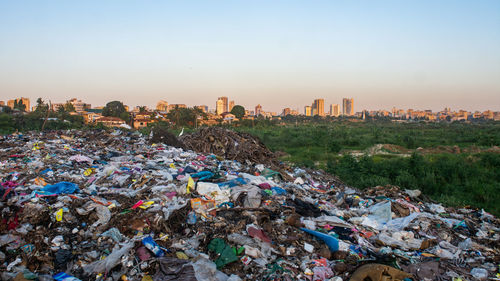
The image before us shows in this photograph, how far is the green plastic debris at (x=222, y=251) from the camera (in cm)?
290

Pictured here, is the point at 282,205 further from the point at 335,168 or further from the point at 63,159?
the point at 335,168

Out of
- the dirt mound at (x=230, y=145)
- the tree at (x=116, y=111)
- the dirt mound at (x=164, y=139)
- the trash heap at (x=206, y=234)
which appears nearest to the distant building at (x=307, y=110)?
the tree at (x=116, y=111)

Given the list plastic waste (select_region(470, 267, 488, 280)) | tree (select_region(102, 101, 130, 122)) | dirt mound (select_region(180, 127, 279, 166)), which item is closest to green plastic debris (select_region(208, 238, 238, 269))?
plastic waste (select_region(470, 267, 488, 280))

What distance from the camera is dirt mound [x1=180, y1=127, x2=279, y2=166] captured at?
861cm

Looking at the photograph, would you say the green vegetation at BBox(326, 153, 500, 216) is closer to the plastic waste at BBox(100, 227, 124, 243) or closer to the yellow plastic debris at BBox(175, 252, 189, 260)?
the yellow plastic debris at BBox(175, 252, 189, 260)

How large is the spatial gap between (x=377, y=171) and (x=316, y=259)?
7581 millimetres

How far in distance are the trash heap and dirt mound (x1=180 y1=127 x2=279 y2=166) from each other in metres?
3.33

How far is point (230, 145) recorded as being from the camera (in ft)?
29.6

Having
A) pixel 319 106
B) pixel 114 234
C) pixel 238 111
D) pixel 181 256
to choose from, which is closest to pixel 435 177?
pixel 181 256

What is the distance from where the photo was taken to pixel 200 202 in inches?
151

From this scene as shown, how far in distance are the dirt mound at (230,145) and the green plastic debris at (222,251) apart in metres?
5.33

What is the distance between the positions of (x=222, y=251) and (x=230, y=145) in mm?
6098

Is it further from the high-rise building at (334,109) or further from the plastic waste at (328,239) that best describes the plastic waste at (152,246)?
the high-rise building at (334,109)

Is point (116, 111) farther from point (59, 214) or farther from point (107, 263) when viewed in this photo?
point (107, 263)
